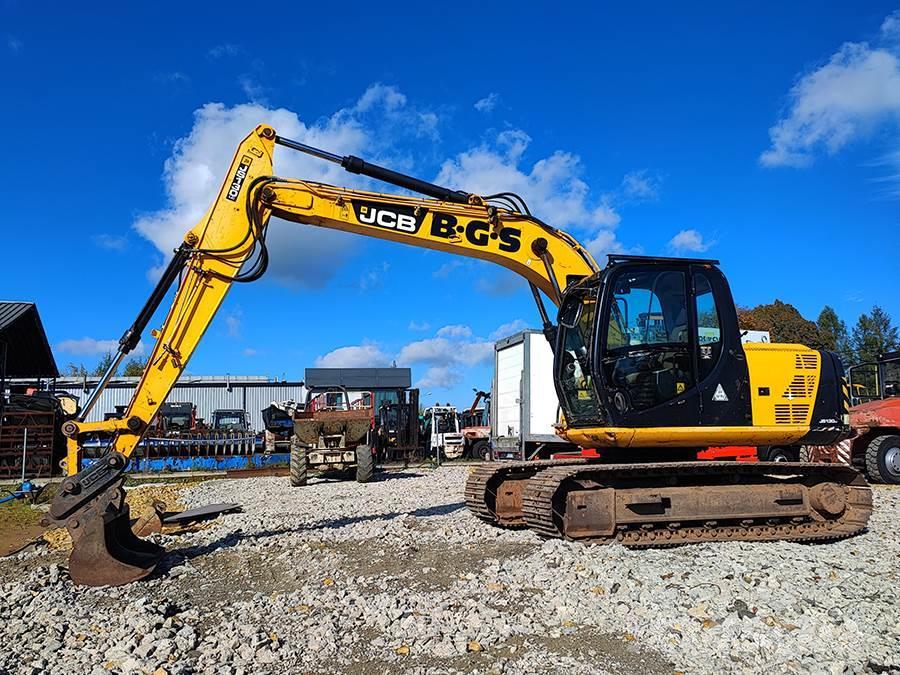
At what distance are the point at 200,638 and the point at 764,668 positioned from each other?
12.4 feet

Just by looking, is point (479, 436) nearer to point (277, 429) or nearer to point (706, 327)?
point (277, 429)

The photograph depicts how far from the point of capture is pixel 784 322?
4706cm

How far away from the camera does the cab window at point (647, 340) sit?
7465 millimetres

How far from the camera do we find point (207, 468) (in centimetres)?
2280

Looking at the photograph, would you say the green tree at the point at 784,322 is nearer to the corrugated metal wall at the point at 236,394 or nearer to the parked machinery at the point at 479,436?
the parked machinery at the point at 479,436

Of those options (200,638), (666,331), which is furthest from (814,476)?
(200,638)

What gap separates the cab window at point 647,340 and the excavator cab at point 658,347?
0.01 meters

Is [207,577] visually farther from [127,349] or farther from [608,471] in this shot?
[608,471]

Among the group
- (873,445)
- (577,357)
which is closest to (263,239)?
(577,357)

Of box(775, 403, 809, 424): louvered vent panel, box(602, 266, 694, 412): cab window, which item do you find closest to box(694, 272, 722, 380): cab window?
box(602, 266, 694, 412): cab window

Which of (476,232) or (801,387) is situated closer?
(801,387)

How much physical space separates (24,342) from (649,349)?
75.5ft

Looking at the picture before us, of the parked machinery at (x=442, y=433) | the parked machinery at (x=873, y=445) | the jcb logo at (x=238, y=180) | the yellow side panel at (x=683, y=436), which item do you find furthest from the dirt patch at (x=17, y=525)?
the parked machinery at (x=442, y=433)

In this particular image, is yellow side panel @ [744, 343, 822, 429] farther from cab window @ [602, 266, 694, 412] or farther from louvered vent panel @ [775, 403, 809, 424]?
cab window @ [602, 266, 694, 412]
